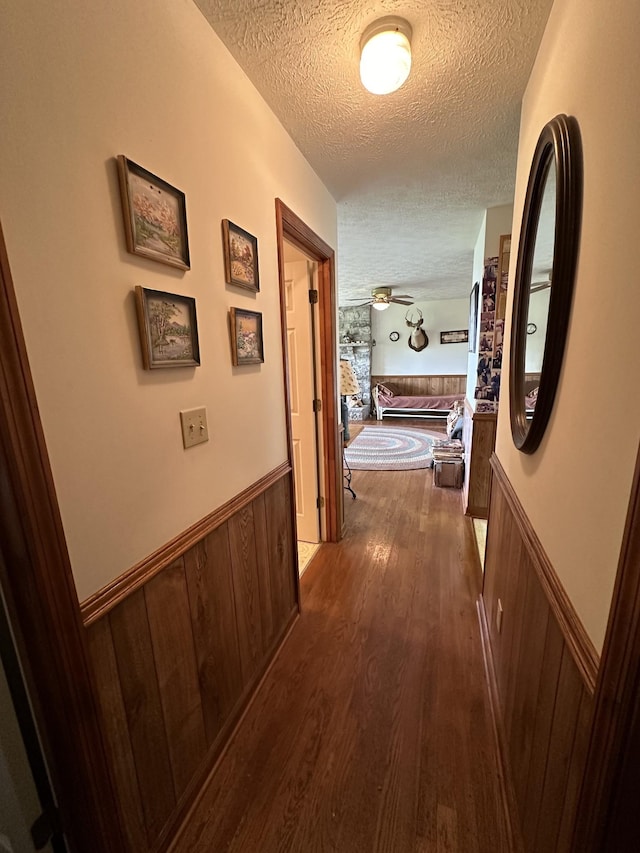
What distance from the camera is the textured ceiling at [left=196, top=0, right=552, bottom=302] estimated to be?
112cm

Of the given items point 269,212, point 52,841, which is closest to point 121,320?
point 269,212

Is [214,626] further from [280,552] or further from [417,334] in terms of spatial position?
[417,334]

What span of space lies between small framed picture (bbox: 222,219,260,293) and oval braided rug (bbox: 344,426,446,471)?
11.2 feet

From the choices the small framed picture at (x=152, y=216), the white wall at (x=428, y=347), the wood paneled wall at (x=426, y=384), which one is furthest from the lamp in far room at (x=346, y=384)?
the white wall at (x=428, y=347)

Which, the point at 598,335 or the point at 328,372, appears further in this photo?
the point at 328,372

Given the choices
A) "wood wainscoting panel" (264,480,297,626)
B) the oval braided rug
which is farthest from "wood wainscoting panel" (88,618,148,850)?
the oval braided rug

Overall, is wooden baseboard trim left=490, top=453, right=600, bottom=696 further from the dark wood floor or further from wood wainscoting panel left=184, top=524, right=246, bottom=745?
wood wainscoting panel left=184, top=524, right=246, bottom=745

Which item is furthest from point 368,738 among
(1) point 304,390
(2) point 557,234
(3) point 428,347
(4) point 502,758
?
(3) point 428,347

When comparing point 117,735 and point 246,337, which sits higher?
point 246,337

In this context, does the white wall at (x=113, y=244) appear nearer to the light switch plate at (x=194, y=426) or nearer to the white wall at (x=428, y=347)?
the light switch plate at (x=194, y=426)

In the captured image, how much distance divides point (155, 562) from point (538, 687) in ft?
3.61

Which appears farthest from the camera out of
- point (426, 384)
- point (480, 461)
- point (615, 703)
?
point (426, 384)

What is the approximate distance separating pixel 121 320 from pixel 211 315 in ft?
1.23

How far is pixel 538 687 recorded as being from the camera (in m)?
0.97
